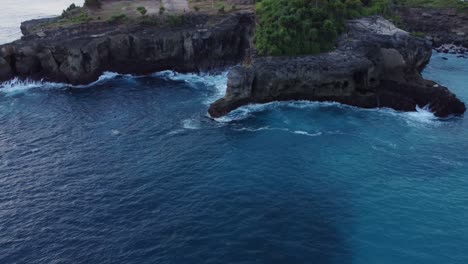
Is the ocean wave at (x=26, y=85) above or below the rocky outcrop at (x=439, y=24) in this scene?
below

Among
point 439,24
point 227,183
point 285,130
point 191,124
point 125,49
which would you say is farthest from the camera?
point 439,24

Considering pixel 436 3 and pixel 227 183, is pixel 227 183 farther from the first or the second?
pixel 436 3

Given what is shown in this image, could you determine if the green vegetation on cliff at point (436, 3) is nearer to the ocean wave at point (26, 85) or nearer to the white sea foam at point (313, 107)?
the white sea foam at point (313, 107)

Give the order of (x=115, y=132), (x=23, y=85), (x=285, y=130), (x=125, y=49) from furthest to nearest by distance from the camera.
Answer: (x=125, y=49)
(x=23, y=85)
(x=115, y=132)
(x=285, y=130)

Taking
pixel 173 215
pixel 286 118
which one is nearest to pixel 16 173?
pixel 173 215

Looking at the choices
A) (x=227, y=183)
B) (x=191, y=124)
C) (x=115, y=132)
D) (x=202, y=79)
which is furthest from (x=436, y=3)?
(x=115, y=132)

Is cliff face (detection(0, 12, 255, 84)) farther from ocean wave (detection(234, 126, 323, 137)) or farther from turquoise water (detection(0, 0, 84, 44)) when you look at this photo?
ocean wave (detection(234, 126, 323, 137))

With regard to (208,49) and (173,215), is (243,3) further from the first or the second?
(173,215)

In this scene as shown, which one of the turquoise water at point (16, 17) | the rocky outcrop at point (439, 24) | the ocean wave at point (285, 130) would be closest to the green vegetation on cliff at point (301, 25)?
the ocean wave at point (285, 130)
